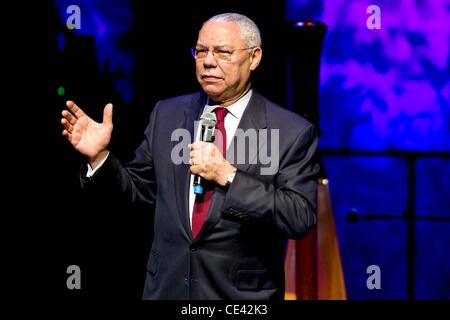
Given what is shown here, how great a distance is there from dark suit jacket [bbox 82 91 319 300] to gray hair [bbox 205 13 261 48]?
202 mm

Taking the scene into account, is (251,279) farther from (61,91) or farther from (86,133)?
(61,91)

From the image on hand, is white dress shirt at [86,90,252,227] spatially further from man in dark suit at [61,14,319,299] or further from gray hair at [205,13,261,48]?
gray hair at [205,13,261,48]

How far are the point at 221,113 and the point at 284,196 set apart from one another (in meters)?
0.34

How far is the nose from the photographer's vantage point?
2.05 m

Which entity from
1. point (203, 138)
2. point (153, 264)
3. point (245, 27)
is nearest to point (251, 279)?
point (153, 264)

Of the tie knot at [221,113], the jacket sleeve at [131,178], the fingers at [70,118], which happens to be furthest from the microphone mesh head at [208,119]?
the fingers at [70,118]

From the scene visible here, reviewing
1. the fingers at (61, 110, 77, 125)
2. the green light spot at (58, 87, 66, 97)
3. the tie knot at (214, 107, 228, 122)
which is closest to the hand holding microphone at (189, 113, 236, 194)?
the tie knot at (214, 107, 228, 122)

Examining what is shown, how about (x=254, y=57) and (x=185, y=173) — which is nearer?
(x=185, y=173)

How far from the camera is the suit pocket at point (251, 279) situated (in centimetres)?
198

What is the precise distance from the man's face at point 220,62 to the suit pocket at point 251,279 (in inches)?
21.4

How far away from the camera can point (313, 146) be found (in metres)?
2.13

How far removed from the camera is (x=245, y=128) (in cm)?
207

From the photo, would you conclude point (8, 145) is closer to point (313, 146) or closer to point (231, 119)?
point (231, 119)

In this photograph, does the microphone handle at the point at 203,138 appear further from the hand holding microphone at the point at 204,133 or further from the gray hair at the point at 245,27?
the gray hair at the point at 245,27
